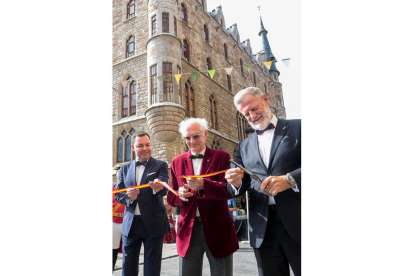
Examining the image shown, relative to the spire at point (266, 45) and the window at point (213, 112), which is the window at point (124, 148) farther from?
the spire at point (266, 45)

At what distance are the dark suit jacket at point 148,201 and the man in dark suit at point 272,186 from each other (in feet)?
2.48

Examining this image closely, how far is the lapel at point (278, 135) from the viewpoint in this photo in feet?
4.37

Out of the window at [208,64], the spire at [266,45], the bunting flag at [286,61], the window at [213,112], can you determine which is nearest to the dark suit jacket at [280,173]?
the bunting flag at [286,61]

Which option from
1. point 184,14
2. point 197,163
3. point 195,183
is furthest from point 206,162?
point 184,14

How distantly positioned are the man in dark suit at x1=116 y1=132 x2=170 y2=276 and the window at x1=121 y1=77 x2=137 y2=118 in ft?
5.75

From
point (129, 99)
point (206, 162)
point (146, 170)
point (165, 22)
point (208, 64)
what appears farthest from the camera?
point (208, 64)

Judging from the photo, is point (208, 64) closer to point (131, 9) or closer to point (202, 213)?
point (131, 9)

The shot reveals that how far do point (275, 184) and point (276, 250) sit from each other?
1.17 feet

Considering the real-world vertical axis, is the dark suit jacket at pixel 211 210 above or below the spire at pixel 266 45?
below

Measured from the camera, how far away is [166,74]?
3.70 metres

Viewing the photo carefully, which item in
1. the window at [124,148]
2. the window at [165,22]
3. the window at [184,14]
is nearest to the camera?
the window at [124,148]
